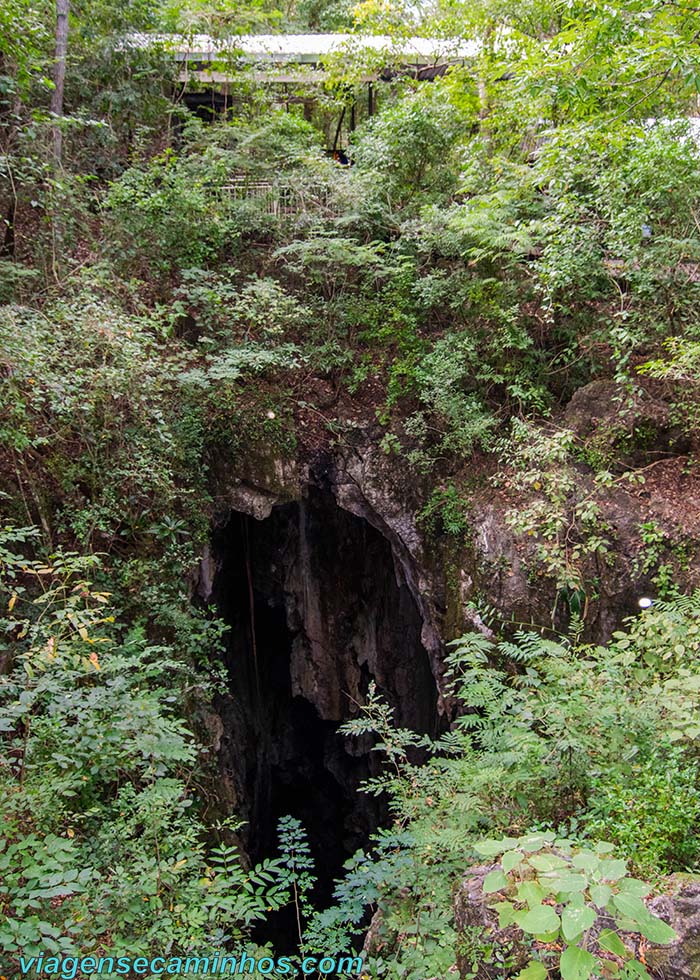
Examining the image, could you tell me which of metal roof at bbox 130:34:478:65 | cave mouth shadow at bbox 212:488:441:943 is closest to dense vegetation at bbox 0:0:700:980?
metal roof at bbox 130:34:478:65

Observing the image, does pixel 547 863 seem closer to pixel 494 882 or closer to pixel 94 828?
pixel 494 882

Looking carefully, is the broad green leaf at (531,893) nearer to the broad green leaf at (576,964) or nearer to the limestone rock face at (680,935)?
the broad green leaf at (576,964)

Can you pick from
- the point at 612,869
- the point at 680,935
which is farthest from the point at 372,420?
the point at 612,869

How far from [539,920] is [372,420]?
6.95 metres

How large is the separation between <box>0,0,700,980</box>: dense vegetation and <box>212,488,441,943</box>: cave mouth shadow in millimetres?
2616

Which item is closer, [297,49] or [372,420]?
[372,420]

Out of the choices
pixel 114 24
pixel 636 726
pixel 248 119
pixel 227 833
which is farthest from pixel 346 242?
pixel 227 833

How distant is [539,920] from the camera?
2.04m

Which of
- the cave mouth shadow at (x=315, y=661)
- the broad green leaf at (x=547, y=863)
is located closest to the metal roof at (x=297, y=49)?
the cave mouth shadow at (x=315, y=661)

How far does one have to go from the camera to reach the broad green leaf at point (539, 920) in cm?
202

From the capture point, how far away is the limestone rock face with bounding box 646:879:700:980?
2.52 metres

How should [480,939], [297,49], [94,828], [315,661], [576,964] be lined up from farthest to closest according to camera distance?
[297,49]
[315,661]
[94,828]
[480,939]
[576,964]

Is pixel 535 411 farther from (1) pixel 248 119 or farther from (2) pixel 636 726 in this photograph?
(1) pixel 248 119

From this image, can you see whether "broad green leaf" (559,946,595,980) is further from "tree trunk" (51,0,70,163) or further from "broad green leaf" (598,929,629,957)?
"tree trunk" (51,0,70,163)
